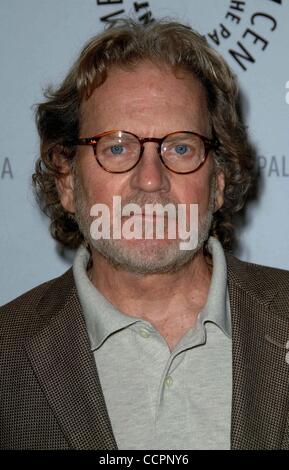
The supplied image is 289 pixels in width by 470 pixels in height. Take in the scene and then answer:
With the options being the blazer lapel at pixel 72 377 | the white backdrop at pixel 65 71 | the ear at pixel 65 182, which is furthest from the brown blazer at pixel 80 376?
the white backdrop at pixel 65 71

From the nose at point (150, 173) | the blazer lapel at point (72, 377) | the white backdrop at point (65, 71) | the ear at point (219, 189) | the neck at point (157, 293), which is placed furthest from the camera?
the white backdrop at point (65, 71)

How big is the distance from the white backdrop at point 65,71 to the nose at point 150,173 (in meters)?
0.47

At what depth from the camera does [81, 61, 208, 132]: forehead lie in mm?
1447

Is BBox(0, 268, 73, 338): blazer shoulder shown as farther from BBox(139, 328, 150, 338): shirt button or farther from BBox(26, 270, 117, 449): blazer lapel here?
BBox(139, 328, 150, 338): shirt button

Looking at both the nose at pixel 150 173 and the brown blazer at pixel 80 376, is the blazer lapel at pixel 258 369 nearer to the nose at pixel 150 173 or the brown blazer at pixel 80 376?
the brown blazer at pixel 80 376

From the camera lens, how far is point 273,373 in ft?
4.40

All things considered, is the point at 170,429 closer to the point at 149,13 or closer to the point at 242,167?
the point at 242,167

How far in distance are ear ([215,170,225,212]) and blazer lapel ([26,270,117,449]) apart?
1.32ft

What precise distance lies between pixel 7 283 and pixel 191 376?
710 millimetres

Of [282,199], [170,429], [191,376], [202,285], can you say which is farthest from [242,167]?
[170,429]

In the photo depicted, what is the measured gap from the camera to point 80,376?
1339mm

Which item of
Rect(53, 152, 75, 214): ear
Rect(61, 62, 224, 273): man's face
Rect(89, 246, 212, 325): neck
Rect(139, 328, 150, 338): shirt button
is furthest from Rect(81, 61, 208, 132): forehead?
Rect(139, 328, 150, 338): shirt button

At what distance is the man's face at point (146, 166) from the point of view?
1.42 metres
